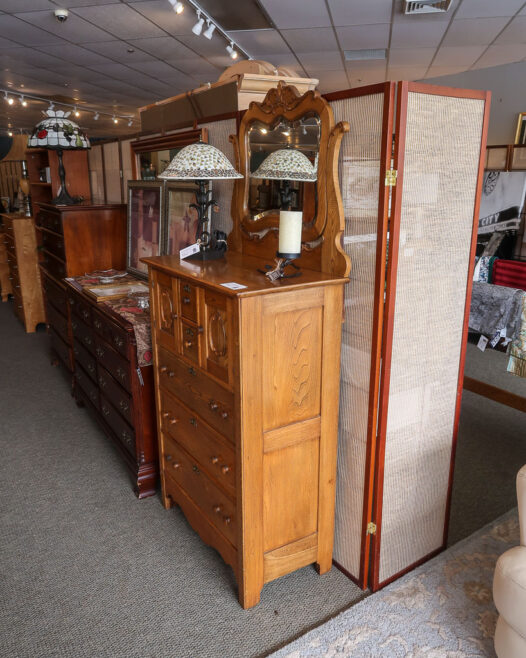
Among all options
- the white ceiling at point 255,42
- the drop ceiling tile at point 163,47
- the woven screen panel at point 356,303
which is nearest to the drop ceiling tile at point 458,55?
the white ceiling at point 255,42

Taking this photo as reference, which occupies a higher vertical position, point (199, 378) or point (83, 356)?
point (199, 378)

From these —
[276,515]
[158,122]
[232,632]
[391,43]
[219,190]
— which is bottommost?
[232,632]

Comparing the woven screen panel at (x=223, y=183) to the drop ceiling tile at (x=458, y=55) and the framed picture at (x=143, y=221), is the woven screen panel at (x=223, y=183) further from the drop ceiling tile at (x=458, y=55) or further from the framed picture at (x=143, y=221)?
the drop ceiling tile at (x=458, y=55)

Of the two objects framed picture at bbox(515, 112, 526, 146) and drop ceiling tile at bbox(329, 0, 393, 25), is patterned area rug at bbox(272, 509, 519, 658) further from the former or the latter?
framed picture at bbox(515, 112, 526, 146)

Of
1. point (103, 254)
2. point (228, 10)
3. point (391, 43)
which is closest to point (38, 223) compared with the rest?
point (103, 254)

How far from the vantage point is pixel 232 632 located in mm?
1812

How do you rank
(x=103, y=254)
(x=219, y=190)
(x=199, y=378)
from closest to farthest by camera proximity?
(x=199, y=378), (x=219, y=190), (x=103, y=254)

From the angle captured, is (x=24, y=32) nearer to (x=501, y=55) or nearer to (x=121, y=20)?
(x=121, y=20)

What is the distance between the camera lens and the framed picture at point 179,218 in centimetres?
265

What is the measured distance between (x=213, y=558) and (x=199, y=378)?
2.78 feet

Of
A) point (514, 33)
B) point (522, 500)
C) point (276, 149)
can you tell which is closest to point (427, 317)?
point (522, 500)

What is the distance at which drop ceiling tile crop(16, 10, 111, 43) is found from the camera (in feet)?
15.4

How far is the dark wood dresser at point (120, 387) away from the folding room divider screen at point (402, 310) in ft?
3.47

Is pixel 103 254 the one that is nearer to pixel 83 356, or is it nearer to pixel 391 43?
pixel 83 356
